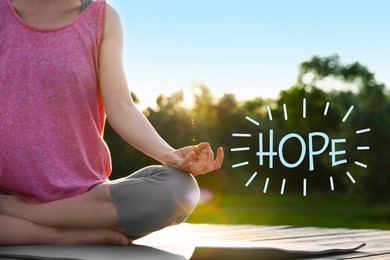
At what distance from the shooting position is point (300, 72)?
114 ft

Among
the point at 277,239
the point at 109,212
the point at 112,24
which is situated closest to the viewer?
the point at 109,212

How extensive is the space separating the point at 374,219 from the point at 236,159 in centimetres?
660

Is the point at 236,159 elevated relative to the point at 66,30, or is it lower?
lower

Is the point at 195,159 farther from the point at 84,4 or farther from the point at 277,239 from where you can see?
the point at 277,239

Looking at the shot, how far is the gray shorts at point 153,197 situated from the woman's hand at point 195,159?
49 millimetres

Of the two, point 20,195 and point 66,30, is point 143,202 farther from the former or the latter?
point 66,30

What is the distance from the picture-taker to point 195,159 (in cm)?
245

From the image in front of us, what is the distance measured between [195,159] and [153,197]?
0.21m

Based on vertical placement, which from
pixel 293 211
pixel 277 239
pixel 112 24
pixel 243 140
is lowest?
pixel 293 211

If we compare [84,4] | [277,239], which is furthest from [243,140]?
[84,4]

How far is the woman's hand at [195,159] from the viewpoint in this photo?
2359 millimetres

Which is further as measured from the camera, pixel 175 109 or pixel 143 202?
pixel 175 109

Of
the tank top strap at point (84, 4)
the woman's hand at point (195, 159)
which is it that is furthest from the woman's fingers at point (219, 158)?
the tank top strap at point (84, 4)

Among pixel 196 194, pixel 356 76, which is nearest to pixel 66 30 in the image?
pixel 196 194
